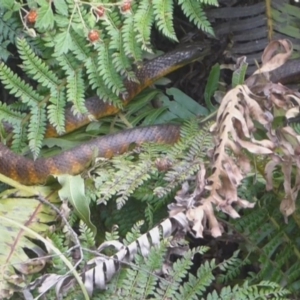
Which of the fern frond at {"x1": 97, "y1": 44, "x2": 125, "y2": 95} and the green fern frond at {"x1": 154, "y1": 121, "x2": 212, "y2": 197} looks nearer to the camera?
the green fern frond at {"x1": 154, "y1": 121, "x2": 212, "y2": 197}

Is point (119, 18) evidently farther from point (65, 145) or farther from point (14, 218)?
point (14, 218)

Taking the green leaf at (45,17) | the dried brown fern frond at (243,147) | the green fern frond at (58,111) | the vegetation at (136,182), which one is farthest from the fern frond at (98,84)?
the dried brown fern frond at (243,147)

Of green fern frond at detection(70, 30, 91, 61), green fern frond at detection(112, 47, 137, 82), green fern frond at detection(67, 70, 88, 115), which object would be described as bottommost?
green fern frond at detection(67, 70, 88, 115)

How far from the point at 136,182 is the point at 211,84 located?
2.28 ft

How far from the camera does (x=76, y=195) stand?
2156mm

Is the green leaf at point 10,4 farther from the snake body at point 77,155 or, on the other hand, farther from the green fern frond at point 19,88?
the snake body at point 77,155

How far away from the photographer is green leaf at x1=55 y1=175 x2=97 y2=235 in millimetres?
2113

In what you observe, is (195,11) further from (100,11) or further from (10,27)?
(10,27)

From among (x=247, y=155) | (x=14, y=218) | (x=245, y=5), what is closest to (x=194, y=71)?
(x=245, y=5)

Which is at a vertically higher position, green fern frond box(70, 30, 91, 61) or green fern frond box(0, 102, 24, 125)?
green fern frond box(70, 30, 91, 61)

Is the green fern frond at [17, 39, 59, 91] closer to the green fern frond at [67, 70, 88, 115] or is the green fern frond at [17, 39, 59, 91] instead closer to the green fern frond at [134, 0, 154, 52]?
the green fern frond at [67, 70, 88, 115]

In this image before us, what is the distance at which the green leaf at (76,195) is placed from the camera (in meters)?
2.11

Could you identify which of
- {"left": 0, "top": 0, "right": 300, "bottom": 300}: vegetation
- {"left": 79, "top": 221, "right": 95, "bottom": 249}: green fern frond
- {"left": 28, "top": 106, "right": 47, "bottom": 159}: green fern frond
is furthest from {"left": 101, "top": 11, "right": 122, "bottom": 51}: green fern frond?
{"left": 79, "top": 221, "right": 95, "bottom": 249}: green fern frond

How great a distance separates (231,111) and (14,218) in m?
0.72
